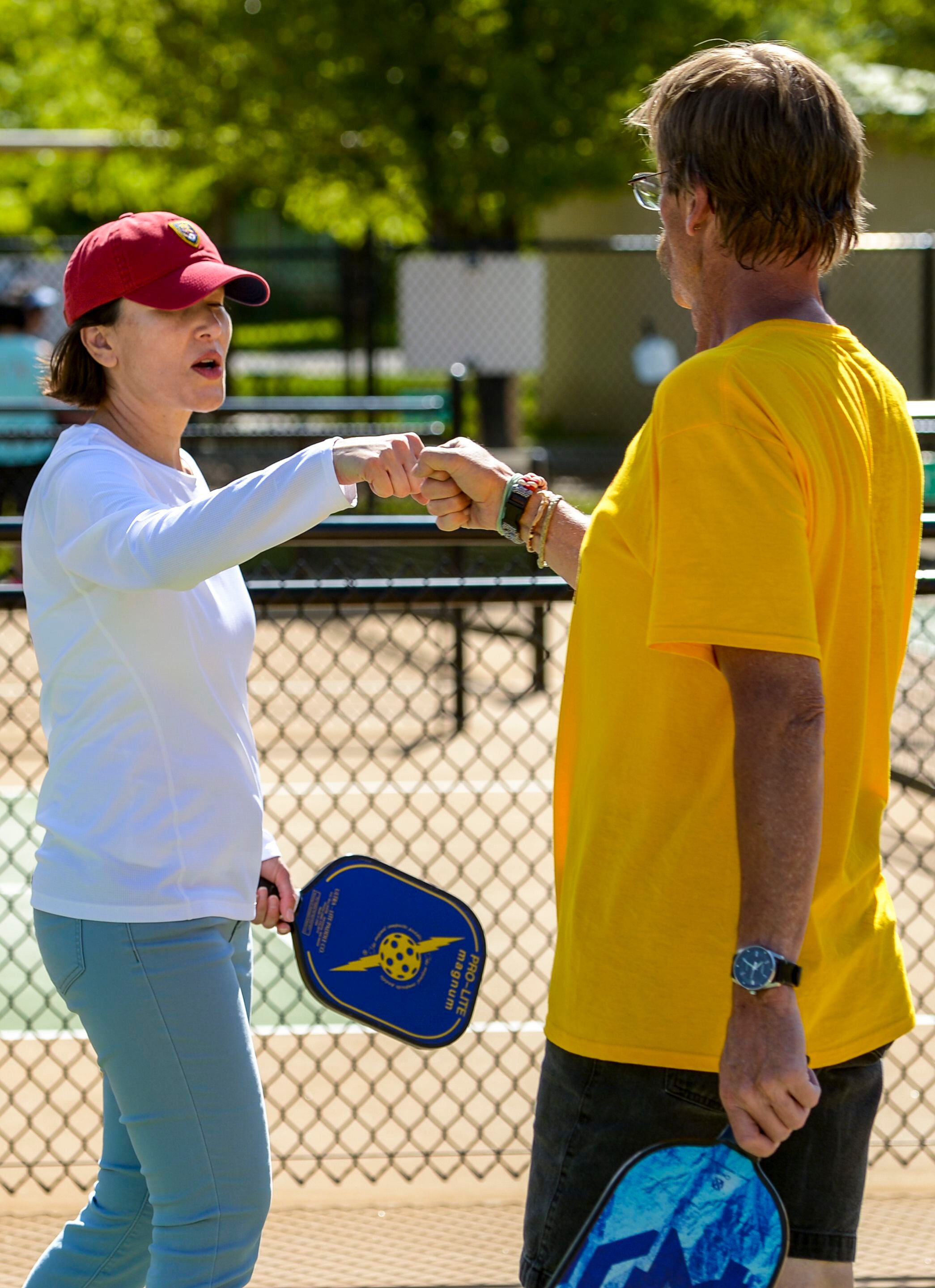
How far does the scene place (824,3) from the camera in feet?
52.3

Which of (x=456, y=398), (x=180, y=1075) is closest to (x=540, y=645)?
(x=180, y=1075)

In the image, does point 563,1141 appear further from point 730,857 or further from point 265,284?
point 265,284

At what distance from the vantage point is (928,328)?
532 inches

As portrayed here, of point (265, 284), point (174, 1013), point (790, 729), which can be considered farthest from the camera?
point (265, 284)

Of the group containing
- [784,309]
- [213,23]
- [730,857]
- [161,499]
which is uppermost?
[213,23]

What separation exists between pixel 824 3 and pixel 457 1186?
15.3 m

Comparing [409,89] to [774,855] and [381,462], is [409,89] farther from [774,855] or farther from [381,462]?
[774,855]

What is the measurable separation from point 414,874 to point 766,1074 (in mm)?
3781

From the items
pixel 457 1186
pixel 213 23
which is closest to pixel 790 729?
pixel 457 1186

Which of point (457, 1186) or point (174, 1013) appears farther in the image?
point (457, 1186)

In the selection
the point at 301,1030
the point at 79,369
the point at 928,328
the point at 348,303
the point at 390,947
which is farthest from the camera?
the point at 348,303

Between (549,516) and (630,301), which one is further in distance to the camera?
(630,301)

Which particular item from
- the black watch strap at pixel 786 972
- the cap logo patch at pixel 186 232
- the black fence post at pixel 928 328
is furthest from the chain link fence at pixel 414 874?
the black fence post at pixel 928 328

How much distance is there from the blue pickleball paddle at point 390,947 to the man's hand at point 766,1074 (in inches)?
32.0
